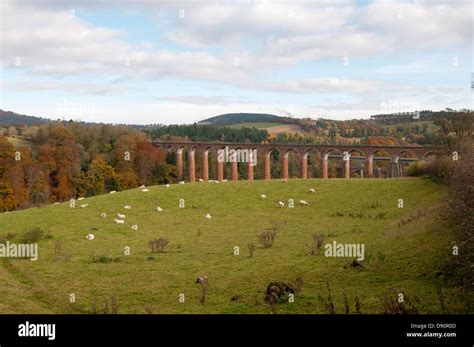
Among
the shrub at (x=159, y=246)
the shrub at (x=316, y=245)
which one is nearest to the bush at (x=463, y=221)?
the shrub at (x=316, y=245)

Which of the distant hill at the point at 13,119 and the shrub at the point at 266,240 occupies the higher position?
the distant hill at the point at 13,119

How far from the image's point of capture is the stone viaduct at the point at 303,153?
60750 mm

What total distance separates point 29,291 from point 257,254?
8.05 metres

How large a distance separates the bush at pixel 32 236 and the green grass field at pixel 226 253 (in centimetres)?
37

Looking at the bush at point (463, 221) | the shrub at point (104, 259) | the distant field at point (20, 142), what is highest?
the distant field at point (20, 142)

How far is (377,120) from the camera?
127312mm

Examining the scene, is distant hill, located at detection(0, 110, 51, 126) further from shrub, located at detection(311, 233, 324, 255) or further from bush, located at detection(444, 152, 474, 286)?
bush, located at detection(444, 152, 474, 286)

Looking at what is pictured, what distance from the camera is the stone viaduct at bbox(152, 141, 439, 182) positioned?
60.8 meters

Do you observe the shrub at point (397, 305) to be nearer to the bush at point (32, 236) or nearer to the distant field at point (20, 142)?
the bush at point (32, 236)

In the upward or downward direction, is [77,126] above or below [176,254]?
above

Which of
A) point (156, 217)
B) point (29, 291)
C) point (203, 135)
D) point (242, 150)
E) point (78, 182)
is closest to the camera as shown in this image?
point (29, 291)
